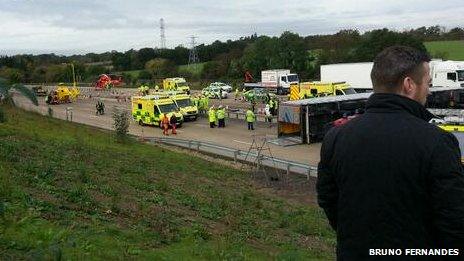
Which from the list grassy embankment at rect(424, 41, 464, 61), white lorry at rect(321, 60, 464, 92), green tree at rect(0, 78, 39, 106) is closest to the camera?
green tree at rect(0, 78, 39, 106)

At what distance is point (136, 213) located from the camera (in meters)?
10.8

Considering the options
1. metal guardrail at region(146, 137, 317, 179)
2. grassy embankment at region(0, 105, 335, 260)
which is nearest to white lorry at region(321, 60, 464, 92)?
metal guardrail at region(146, 137, 317, 179)

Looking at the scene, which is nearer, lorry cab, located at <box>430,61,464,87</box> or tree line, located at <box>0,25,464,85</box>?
lorry cab, located at <box>430,61,464,87</box>

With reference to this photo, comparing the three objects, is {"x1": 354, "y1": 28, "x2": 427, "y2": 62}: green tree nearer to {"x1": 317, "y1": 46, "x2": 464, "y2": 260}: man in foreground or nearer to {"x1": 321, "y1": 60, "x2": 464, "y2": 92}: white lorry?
{"x1": 321, "y1": 60, "x2": 464, "y2": 92}: white lorry

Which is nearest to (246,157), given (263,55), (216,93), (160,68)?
(216,93)

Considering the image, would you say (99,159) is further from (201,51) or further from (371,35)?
(201,51)

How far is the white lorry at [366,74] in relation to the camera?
149ft

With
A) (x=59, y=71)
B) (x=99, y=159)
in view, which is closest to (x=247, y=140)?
(x=99, y=159)

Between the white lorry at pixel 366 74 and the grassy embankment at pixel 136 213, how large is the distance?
85.8ft

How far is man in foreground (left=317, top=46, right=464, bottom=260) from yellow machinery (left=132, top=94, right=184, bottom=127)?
110ft

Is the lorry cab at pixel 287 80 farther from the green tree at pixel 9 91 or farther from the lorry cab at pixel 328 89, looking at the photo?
the green tree at pixel 9 91

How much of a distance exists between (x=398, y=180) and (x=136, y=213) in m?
8.47

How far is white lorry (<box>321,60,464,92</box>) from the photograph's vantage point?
45.6m

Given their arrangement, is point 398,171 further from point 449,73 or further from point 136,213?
point 449,73
